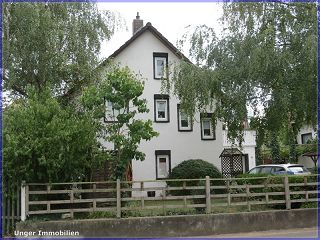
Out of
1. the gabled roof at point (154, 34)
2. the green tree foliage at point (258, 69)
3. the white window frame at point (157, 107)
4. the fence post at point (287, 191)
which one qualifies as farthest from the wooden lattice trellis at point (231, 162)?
the fence post at point (287, 191)

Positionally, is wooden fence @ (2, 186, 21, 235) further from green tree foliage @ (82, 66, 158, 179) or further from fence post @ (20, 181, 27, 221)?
green tree foliage @ (82, 66, 158, 179)

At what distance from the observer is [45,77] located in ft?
61.7

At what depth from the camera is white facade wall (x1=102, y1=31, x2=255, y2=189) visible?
964 inches

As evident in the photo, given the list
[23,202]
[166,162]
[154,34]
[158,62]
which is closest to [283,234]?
[23,202]

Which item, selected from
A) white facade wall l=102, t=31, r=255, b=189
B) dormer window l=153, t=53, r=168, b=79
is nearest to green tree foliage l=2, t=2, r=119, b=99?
white facade wall l=102, t=31, r=255, b=189

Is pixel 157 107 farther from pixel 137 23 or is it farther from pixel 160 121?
pixel 137 23

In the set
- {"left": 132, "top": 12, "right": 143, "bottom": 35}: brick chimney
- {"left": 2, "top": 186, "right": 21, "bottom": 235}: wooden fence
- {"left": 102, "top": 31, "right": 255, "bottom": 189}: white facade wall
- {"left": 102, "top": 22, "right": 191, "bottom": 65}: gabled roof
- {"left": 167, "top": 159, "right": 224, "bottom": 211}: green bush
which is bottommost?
{"left": 2, "top": 186, "right": 21, "bottom": 235}: wooden fence

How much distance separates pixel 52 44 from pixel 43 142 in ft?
22.3

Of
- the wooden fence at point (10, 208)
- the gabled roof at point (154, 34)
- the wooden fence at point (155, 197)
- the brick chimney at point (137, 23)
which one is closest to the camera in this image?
the wooden fence at point (10, 208)

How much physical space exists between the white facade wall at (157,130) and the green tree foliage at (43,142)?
34.6ft

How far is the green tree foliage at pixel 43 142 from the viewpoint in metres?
12.8

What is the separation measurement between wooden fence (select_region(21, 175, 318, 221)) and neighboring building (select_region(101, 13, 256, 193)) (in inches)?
352

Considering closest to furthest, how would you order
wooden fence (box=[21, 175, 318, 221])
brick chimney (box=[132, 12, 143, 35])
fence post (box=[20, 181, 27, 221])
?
fence post (box=[20, 181, 27, 221])
wooden fence (box=[21, 175, 318, 221])
brick chimney (box=[132, 12, 143, 35])

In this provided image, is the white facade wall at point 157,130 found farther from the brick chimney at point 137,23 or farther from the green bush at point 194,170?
the brick chimney at point 137,23
